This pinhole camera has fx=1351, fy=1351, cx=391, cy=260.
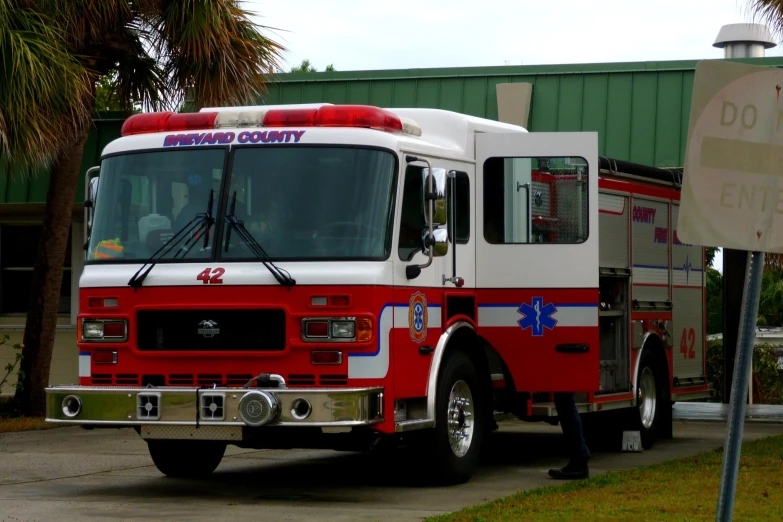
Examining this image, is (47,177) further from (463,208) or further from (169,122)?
(463,208)

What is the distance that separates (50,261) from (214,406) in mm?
7641

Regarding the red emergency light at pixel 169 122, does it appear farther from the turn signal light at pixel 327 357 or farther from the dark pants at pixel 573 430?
the dark pants at pixel 573 430

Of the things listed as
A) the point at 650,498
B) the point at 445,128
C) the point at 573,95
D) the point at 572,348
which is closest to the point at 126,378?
the point at 445,128

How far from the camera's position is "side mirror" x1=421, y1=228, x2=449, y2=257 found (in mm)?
9750

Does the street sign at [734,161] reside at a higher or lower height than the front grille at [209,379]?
higher

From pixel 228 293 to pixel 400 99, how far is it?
942 centimetres

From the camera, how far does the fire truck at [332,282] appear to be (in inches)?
366

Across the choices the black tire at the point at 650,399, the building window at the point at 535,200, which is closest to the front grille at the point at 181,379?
the building window at the point at 535,200

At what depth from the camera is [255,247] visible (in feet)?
31.4

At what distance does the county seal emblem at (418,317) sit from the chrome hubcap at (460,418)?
59 centimetres

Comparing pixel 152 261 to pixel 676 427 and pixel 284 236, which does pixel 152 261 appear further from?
pixel 676 427

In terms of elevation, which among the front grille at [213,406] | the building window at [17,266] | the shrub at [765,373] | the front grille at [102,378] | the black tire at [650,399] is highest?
the building window at [17,266]

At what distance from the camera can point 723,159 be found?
5395mm

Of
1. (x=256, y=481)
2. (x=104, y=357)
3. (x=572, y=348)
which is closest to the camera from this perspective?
(x=104, y=357)
